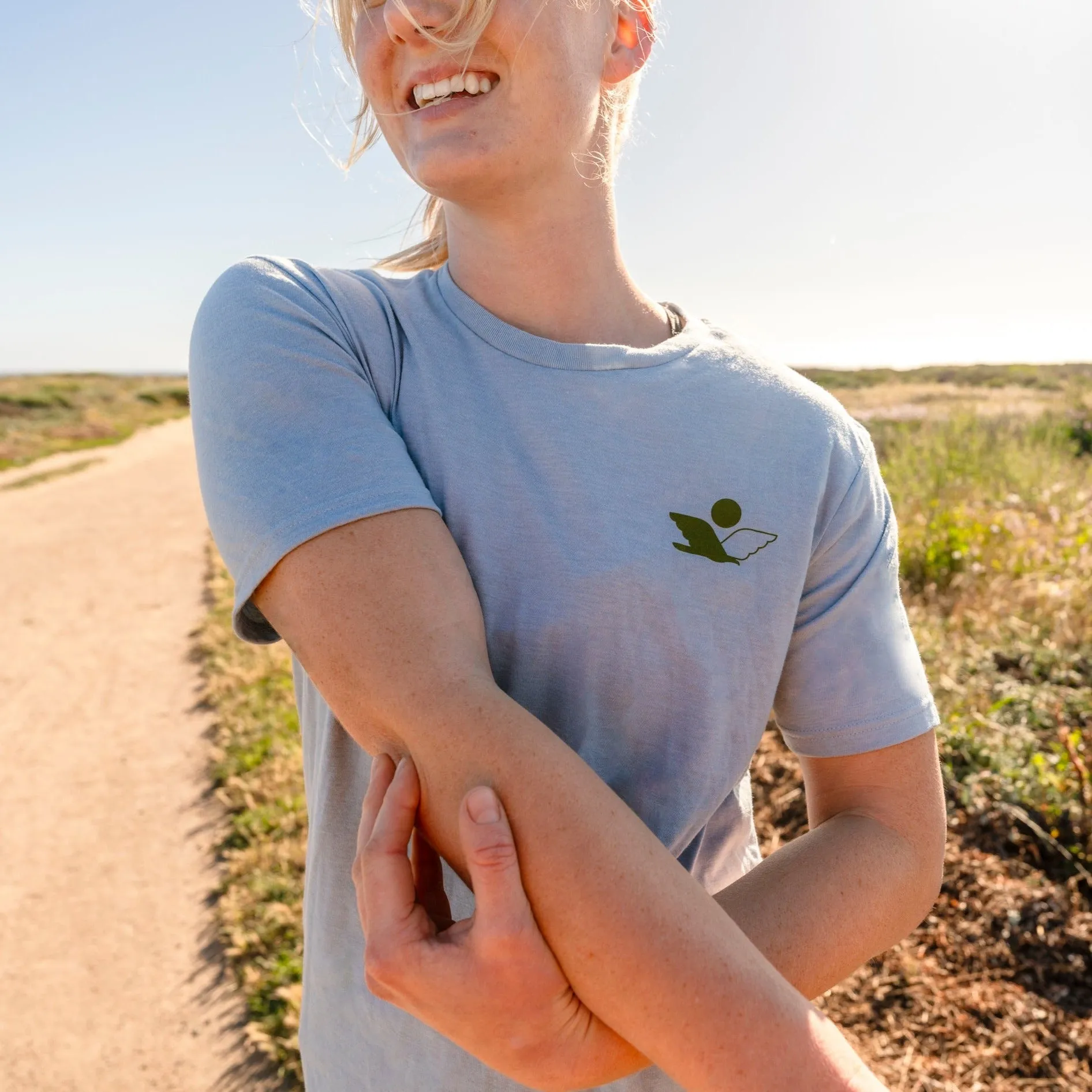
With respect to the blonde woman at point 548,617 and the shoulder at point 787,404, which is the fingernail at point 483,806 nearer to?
the blonde woman at point 548,617

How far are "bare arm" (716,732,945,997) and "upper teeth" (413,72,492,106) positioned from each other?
107cm

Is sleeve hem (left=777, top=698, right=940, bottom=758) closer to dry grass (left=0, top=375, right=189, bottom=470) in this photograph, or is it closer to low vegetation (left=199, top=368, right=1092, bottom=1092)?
low vegetation (left=199, top=368, right=1092, bottom=1092)

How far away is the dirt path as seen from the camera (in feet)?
10.8

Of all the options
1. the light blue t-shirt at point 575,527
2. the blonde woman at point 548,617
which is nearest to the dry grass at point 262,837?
the light blue t-shirt at point 575,527

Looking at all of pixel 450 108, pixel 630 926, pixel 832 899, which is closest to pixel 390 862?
pixel 630 926

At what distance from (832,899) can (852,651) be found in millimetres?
338

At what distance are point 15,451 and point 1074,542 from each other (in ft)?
60.8

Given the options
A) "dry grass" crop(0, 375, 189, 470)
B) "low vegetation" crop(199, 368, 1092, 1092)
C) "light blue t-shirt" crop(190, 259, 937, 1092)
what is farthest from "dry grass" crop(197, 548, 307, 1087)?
"dry grass" crop(0, 375, 189, 470)

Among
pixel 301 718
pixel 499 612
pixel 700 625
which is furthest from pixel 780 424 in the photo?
pixel 301 718

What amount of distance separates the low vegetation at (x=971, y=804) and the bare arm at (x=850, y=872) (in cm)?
189

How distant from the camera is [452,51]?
3.80 ft

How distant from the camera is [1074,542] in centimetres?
542

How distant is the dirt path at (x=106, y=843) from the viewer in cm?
330

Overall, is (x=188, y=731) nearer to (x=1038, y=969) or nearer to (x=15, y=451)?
(x=1038, y=969)
